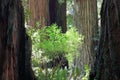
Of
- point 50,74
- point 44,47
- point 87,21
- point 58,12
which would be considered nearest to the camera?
point 44,47

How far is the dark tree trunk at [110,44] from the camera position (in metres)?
2.76

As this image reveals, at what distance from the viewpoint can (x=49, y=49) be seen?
13.1 feet

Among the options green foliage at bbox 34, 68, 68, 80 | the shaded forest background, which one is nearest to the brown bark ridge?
the shaded forest background

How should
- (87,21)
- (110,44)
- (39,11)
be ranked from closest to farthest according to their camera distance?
(110,44)
(87,21)
(39,11)

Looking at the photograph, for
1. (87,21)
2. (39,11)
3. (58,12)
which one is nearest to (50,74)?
(87,21)

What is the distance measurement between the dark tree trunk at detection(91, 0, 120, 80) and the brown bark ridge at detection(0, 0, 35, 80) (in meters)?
0.89

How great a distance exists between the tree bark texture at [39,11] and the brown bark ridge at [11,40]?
11.1 feet

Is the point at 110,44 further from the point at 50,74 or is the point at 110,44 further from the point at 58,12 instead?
the point at 58,12

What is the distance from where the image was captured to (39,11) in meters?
7.28

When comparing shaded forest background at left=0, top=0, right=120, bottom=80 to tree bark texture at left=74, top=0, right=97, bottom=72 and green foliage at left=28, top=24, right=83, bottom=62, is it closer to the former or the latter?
green foliage at left=28, top=24, right=83, bottom=62

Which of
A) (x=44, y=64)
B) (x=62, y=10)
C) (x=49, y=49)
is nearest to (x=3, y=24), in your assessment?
(x=49, y=49)

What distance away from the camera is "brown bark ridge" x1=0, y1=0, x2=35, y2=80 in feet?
10.3

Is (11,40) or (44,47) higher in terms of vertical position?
(11,40)

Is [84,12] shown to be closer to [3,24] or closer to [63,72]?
[63,72]
